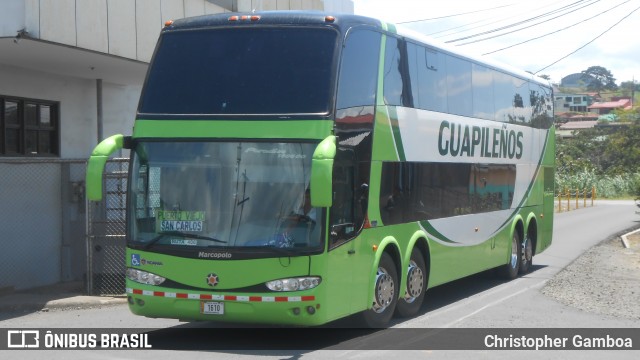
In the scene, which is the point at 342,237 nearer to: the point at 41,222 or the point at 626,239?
the point at 41,222

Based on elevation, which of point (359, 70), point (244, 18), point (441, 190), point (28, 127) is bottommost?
point (441, 190)

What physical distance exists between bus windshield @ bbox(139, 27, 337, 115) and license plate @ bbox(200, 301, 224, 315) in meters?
2.15

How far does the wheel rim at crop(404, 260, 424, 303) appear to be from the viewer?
12742 millimetres

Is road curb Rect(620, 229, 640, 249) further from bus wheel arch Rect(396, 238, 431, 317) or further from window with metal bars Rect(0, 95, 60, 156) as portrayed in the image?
window with metal bars Rect(0, 95, 60, 156)

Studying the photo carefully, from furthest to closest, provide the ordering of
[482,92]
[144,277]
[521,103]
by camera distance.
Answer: [521,103] < [482,92] < [144,277]

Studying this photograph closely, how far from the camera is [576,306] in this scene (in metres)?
14.1

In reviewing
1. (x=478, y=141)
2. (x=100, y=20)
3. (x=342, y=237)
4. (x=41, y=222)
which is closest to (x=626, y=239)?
(x=478, y=141)

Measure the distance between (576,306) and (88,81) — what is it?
10410 millimetres

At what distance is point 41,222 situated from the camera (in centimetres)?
1647

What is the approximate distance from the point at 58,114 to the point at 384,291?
339 inches

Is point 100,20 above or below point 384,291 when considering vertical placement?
above

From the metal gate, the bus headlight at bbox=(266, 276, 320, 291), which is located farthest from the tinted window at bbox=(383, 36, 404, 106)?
the metal gate

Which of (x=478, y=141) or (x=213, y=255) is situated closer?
(x=213, y=255)

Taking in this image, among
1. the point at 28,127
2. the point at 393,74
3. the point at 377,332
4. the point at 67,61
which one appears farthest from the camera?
the point at 28,127
